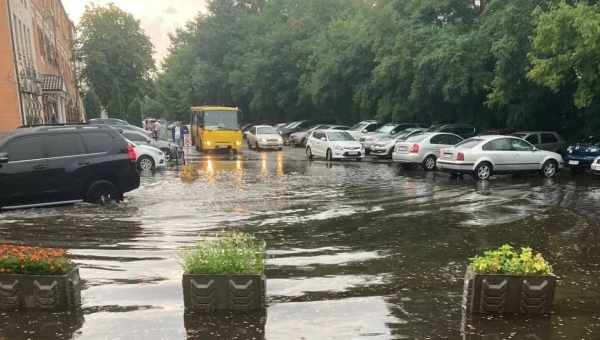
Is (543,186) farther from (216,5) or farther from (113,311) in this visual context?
(216,5)

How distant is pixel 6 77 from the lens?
1043 inches

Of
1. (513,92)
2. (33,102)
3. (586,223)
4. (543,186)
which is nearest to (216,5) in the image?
(33,102)

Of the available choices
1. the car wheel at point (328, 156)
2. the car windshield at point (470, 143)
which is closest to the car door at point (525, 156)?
the car windshield at point (470, 143)

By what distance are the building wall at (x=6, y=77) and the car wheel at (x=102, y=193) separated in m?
16.6

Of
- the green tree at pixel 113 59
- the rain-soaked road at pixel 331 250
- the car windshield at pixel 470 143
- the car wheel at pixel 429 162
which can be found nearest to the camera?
the rain-soaked road at pixel 331 250

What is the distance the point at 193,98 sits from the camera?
2849 inches

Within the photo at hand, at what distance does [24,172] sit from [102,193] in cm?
178

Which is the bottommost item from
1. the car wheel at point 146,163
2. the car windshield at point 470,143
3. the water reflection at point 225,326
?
the water reflection at point 225,326

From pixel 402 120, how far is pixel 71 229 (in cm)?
2701

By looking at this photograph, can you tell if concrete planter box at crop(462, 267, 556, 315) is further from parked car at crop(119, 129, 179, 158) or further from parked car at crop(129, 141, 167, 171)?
parked car at crop(119, 129, 179, 158)

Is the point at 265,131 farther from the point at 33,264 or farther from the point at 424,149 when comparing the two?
the point at 33,264

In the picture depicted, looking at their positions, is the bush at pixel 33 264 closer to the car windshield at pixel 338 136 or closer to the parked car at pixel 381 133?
the car windshield at pixel 338 136

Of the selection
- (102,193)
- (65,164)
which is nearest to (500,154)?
(102,193)

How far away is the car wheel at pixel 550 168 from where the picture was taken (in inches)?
755
